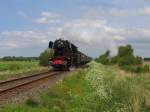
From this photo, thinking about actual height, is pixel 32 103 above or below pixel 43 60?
below

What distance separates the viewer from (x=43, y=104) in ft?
57.6

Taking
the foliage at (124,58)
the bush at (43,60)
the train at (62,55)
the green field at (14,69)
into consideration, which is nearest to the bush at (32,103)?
the green field at (14,69)

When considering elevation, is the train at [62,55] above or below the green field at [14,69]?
above

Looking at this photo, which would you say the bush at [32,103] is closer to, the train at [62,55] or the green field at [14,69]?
the green field at [14,69]

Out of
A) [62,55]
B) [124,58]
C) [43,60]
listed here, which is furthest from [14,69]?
[124,58]

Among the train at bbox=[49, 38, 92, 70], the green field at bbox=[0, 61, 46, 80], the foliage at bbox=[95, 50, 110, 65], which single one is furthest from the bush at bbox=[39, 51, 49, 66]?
the train at bbox=[49, 38, 92, 70]

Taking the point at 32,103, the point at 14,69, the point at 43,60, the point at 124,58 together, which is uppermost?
the point at 124,58

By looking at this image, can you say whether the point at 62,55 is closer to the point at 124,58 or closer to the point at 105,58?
the point at 124,58

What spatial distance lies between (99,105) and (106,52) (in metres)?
66.0

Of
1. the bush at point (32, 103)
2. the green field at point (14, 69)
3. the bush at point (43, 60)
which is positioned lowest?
A: the bush at point (32, 103)

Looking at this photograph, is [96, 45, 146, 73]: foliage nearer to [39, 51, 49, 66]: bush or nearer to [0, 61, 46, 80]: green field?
[39, 51, 49, 66]: bush

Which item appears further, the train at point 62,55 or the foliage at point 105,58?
the foliage at point 105,58

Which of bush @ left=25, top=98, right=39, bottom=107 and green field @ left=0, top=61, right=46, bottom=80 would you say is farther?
green field @ left=0, top=61, right=46, bottom=80

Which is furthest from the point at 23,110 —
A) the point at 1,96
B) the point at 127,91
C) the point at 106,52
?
the point at 106,52
